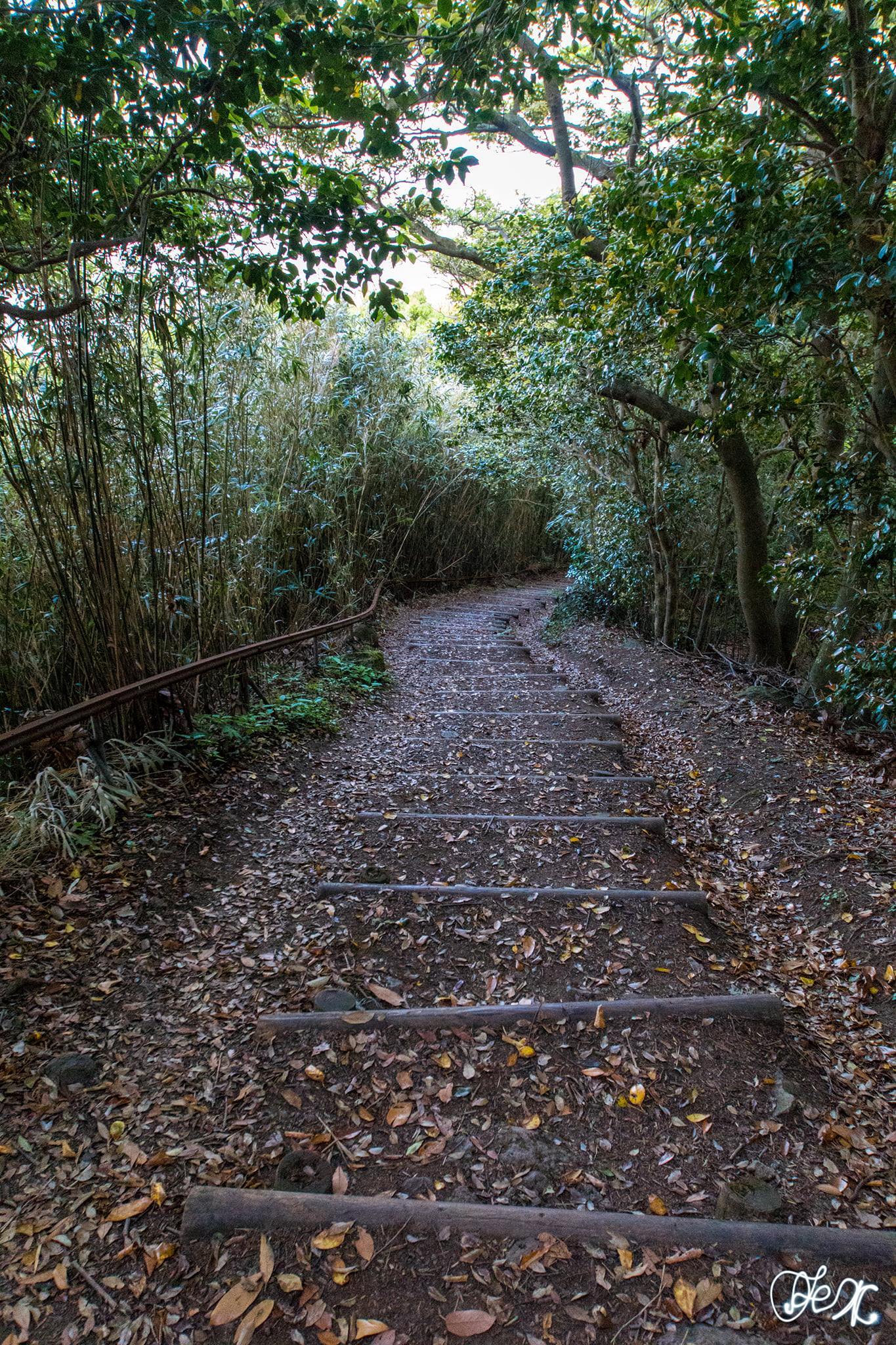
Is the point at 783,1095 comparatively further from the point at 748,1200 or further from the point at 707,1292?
the point at 707,1292

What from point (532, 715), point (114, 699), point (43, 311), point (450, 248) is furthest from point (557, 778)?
point (450, 248)

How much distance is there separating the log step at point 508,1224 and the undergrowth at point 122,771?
1.36 m

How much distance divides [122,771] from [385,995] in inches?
59.0

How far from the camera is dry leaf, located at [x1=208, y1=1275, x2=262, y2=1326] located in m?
1.27

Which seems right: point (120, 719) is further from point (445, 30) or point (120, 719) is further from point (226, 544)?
point (445, 30)

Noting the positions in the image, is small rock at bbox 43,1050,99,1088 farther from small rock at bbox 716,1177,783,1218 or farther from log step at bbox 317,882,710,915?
small rock at bbox 716,1177,783,1218

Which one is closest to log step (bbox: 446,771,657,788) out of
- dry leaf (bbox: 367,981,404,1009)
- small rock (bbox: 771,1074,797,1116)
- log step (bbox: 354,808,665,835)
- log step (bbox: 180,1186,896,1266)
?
log step (bbox: 354,808,665,835)

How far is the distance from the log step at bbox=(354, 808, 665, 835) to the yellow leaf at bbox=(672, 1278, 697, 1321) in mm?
1848

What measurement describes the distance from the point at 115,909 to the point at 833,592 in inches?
185

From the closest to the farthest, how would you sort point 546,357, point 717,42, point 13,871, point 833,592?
point 13,871 < point 717,42 < point 833,592 < point 546,357

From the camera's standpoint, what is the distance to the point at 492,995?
2096 millimetres

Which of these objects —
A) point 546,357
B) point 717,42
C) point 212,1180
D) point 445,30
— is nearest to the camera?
point 212,1180

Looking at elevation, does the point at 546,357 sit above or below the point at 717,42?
below

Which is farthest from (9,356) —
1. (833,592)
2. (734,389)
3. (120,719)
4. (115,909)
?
(833,592)
